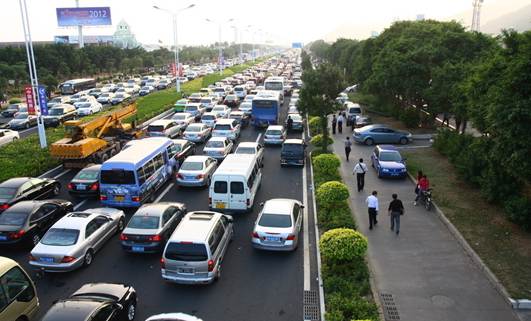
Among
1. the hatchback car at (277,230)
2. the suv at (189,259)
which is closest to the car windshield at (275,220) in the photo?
the hatchback car at (277,230)

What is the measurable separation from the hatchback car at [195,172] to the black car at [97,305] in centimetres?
1016

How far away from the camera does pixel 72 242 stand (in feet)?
46.9

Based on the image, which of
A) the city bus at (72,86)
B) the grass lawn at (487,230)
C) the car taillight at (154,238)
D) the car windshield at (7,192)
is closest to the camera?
the grass lawn at (487,230)

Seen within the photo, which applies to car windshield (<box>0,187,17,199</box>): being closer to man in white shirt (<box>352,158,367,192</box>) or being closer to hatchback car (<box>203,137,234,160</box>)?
hatchback car (<box>203,137,234,160</box>)

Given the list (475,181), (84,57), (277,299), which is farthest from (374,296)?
(84,57)

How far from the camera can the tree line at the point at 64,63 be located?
60.5 m

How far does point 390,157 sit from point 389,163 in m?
0.63

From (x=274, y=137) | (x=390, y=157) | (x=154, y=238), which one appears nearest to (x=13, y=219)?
(x=154, y=238)

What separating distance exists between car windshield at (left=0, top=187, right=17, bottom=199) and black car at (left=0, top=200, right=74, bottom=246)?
7.48 ft

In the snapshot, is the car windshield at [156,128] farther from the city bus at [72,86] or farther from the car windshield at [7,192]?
the city bus at [72,86]

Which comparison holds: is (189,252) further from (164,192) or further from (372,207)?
(164,192)

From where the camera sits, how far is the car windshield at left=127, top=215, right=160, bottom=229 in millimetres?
15234

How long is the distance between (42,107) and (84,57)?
52.3m

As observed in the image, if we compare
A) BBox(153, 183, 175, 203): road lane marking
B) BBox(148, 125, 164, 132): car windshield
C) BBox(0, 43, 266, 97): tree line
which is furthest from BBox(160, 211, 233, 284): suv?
BBox(0, 43, 266, 97): tree line
